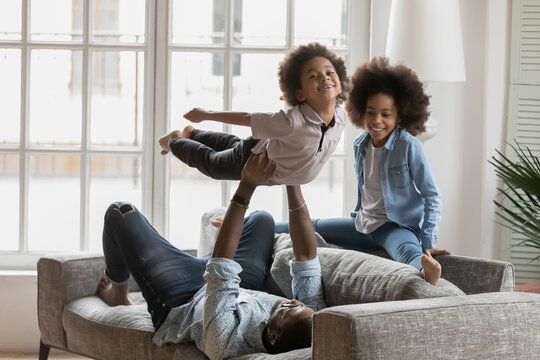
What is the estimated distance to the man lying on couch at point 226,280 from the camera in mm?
2469

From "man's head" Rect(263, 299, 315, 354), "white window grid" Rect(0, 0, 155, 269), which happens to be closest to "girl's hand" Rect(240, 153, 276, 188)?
"man's head" Rect(263, 299, 315, 354)

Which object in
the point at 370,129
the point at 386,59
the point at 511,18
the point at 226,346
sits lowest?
the point at 226,346

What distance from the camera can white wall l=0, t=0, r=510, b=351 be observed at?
391cm

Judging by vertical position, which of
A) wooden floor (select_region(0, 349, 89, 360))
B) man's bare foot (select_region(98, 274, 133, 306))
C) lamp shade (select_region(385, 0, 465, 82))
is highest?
lamp shade (select_region(385, 0, 465, 82))

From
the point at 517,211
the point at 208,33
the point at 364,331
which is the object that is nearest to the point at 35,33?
the point at 208,33

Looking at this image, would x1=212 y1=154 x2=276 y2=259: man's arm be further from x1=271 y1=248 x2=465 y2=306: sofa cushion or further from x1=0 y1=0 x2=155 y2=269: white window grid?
x1=0 y1=0 x2=155 y2=269: white window grid

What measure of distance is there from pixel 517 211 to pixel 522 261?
0.25 meters

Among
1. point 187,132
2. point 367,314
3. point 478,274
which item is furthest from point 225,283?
point 478,274

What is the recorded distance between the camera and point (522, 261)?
3.97m

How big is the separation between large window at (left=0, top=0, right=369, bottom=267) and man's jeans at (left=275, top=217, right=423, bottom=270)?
680mm

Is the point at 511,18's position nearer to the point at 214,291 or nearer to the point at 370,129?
the point at 370,129

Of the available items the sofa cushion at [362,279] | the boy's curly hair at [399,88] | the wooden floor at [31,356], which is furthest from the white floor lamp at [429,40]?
the wooden floor at [31,356]

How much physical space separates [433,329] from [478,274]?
771 millimetres

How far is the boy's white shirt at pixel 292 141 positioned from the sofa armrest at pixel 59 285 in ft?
3.12
